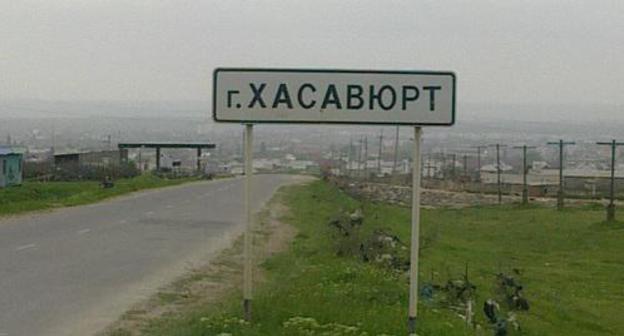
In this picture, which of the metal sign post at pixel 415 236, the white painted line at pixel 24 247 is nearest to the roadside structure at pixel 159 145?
the white painted line at pixel 24 247

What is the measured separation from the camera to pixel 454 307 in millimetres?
12281

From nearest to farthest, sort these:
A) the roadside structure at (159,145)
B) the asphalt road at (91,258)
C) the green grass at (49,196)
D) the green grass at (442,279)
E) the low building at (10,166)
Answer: the green grass at (442,279)
the asphalt road at (91,258)
the green grass at (49,196)
the low building at (10,166)
the roadside structure at (159,145)

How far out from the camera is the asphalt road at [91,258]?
35.8ft

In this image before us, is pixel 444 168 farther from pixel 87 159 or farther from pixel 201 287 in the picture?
pixel 201 287

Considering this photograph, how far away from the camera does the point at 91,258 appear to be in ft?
55.3

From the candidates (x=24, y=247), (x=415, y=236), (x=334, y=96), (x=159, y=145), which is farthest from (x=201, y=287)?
(x=159, y=145)

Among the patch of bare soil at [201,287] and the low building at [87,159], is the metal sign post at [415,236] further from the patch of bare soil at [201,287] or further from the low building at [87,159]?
the low building at [87,159]

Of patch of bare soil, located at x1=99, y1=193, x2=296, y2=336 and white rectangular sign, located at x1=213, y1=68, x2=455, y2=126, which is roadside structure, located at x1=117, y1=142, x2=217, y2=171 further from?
white rectangular sign, located at x1=213, y1=68, x2=455, y2=126

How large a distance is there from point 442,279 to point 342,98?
27.0 ft

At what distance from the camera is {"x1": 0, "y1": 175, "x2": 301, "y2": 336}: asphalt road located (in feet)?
35.8

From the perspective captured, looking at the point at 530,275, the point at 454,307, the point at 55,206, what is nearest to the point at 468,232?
the point at 530,275

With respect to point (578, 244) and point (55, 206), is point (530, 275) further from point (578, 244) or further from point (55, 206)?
point (55, 206)

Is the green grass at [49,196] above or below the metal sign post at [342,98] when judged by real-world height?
below

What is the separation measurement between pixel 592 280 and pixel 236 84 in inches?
448
